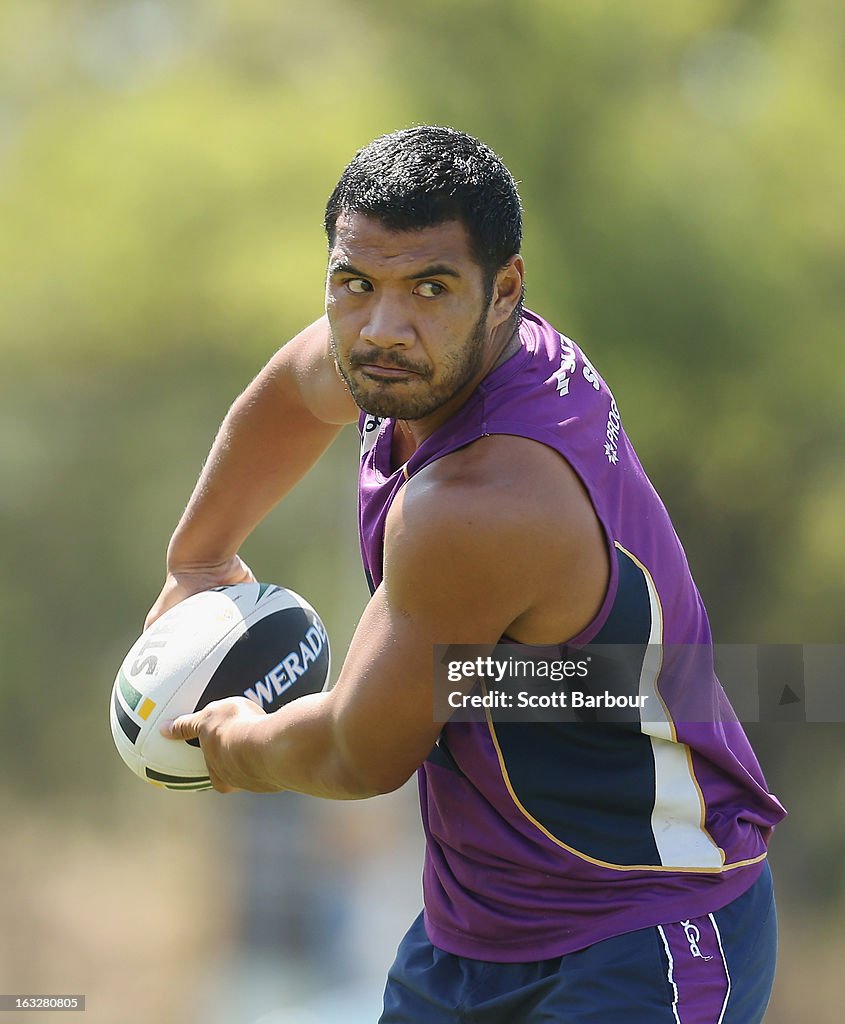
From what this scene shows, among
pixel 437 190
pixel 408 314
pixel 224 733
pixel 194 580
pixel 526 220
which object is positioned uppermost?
pixel 526 220

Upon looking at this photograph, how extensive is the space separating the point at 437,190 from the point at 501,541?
26.6 inches

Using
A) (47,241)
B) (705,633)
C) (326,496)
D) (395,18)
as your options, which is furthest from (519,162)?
(705,633)

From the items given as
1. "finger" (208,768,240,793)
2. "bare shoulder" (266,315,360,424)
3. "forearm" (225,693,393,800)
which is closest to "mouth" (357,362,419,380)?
"forearm" (225,693,393,800)

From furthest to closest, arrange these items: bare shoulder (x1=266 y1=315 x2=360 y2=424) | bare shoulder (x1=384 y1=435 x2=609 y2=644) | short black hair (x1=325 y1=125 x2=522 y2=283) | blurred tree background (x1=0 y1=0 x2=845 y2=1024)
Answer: blurred tree background (x1=0 y1=0 x2=845 y2=1024)
bare shoulder (x1=266 y1=315 x2=360 y2=424)
short black hair (x1=325 y1=125 x2=522 y2=283)
bare shoulder (x1=384 y1=435 x2=609 y2=644)

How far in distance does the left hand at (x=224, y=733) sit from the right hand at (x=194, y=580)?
0.56m

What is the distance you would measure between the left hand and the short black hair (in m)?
1.05

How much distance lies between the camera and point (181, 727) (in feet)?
10.6

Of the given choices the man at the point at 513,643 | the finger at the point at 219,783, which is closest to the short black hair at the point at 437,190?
the man at the point at 513,643

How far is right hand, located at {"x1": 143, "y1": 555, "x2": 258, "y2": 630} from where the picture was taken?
12.4 feet

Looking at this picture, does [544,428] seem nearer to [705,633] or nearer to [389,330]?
[389,330]

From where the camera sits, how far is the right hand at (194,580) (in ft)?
12.4

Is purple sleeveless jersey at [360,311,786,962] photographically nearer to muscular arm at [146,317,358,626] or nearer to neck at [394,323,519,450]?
neck at [394,323,519,450]

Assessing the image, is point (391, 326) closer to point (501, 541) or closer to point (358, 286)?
point (358, 286)

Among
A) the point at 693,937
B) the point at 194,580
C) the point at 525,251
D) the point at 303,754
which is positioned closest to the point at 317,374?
the point at 194,580
